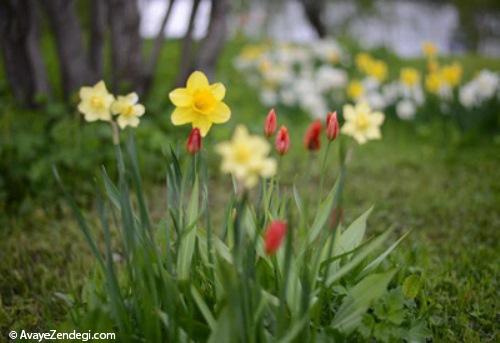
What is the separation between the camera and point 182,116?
4.32 ft

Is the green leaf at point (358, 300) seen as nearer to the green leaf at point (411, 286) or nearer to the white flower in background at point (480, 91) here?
the green leaf at point (411, 286)

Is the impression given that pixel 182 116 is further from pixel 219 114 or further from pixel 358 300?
pixel 358 300

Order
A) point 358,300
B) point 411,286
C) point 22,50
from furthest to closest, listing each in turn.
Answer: point 22,50 → point 411,286 → point 358,300

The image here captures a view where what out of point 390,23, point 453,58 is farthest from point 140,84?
point 390,23

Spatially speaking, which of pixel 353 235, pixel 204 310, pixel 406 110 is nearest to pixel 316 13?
pixel 406 110

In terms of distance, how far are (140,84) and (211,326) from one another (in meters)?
3.21

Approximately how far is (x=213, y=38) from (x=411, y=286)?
9.87ft

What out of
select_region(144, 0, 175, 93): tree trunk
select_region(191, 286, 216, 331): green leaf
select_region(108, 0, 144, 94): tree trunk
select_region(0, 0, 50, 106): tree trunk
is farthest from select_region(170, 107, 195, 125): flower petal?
select_region(144, 0, 175, 93): tree trunk

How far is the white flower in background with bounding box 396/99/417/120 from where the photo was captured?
445cm

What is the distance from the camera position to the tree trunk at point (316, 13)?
37.6 feet

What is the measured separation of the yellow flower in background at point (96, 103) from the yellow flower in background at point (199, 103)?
21 centimetres

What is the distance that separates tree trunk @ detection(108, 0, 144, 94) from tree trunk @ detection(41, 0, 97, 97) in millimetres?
221

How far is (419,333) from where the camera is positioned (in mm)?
1382

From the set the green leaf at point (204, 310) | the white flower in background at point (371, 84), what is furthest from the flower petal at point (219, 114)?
the white flower in background at point (371, 84)
